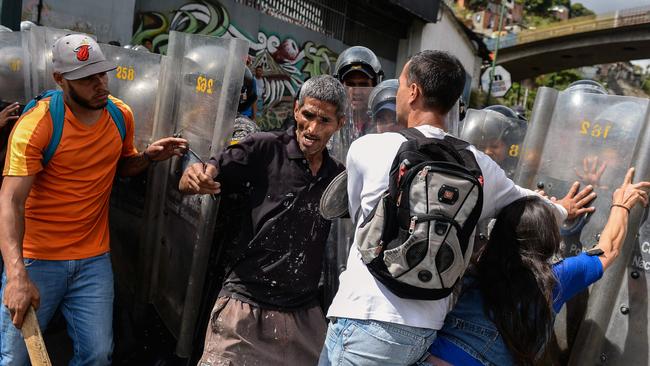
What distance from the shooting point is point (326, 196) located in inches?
86.7

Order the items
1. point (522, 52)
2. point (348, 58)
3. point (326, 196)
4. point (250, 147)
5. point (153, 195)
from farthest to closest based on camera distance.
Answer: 1. point (522, 52)
2. point (348, 58)
3. point (153, 195)
4. point (250, 147)
5. point (326, 196)

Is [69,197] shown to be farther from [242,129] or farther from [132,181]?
[242,129]

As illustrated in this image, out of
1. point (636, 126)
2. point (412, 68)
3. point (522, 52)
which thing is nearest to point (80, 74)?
point (412, 68)

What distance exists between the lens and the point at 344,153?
3107 millimetres

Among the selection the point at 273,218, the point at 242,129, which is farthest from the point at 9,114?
the point at 273,218

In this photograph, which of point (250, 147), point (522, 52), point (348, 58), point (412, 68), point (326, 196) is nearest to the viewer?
point (412, 68)

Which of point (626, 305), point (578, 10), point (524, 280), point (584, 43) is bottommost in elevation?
point (626, 305)

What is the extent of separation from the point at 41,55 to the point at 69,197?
1144 mm

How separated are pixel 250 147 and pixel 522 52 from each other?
35.8 meters

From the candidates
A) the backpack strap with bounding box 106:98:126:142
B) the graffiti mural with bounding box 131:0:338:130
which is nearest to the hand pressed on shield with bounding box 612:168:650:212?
the backpack strap with bounding box 106:98:126:142

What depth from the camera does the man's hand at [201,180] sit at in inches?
91.8

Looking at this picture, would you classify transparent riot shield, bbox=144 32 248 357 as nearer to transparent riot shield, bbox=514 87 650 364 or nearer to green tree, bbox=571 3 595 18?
transparent riot shield, bbox=514 87 650 364

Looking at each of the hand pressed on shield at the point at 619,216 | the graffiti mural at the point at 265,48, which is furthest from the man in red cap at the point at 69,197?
the graffiti mural at the point at 265,48

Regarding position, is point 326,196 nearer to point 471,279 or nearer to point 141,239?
point 471,279
